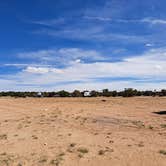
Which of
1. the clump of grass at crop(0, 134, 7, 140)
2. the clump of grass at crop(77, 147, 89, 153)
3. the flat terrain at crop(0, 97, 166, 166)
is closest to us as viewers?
the flat terrain at crop(0, 97, 166, 166)

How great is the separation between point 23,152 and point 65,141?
8.71ft

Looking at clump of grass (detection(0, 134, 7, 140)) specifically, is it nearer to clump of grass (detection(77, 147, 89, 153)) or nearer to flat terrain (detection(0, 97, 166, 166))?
flat terrain (detection(0, 97, 166, 166))

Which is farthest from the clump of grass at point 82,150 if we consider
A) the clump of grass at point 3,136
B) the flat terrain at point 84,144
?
the clump of grass at point 3,136

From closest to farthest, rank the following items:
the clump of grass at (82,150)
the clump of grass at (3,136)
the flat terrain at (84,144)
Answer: the flat terrain at (84,144) → the clump of grass at (82,150) → the clump of grass at (3,136)

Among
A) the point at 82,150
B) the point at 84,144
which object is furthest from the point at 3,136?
the point at 82,150

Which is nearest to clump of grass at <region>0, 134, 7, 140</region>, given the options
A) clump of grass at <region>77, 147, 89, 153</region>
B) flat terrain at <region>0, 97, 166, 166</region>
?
flat terrain at <region>0, 97, 166, 166</region>

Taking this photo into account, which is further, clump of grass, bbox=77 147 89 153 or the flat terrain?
clump of grass, bbox=77 147 89 153

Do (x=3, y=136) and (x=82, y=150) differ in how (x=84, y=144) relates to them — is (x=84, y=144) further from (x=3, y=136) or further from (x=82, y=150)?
(x=3, y=136)

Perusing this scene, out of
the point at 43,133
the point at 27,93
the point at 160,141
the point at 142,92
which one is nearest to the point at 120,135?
the point at 160,141

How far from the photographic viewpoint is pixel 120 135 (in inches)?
720

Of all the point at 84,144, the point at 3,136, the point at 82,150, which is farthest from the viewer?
the point at 3,136

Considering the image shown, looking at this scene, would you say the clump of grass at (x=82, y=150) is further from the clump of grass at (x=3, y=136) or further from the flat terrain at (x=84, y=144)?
the clump of grass at (x=3, y=136)

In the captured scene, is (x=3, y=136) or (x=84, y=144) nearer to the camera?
(x=84, y=144)

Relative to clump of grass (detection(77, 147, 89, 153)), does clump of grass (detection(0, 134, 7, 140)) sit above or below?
above
